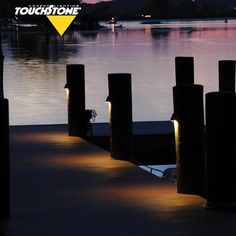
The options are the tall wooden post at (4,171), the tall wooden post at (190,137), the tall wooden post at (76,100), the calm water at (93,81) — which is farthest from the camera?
the calm water at (93,81)

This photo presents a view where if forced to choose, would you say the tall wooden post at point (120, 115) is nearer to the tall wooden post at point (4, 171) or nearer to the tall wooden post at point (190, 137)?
the tall wooden post at point (190, 137)

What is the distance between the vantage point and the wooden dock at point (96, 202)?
905 cm

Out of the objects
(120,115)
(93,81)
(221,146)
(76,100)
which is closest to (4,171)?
(221,146)

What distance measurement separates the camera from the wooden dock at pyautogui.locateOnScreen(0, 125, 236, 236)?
9055mm

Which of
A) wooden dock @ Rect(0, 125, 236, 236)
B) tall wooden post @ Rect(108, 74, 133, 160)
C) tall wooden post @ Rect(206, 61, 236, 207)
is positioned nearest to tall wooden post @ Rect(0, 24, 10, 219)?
wooden dock @ Rect(0, 125, 236, 236)

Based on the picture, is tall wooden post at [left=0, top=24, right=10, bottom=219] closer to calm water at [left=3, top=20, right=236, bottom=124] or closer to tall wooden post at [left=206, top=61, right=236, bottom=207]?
tall wooden post at [left=206, top=61, right=236, bottom=207]

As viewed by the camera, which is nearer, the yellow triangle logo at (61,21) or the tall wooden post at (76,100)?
A: the tall wooden post at (76,100)

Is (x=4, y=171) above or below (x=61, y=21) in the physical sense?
below

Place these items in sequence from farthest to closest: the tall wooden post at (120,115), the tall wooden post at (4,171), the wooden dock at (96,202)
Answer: the tall wooden post at (120,115), the tall wooden post at (4,171), the wooden dock at (96,202)

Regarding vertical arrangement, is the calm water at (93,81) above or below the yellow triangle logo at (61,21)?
below

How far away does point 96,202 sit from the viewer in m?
10.4

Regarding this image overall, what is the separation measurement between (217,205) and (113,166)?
138 inches

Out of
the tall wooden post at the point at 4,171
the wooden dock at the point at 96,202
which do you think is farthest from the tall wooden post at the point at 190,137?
the tall wooden post at the point at 4,171

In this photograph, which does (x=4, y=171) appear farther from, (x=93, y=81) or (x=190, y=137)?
(x=93, y=81)
